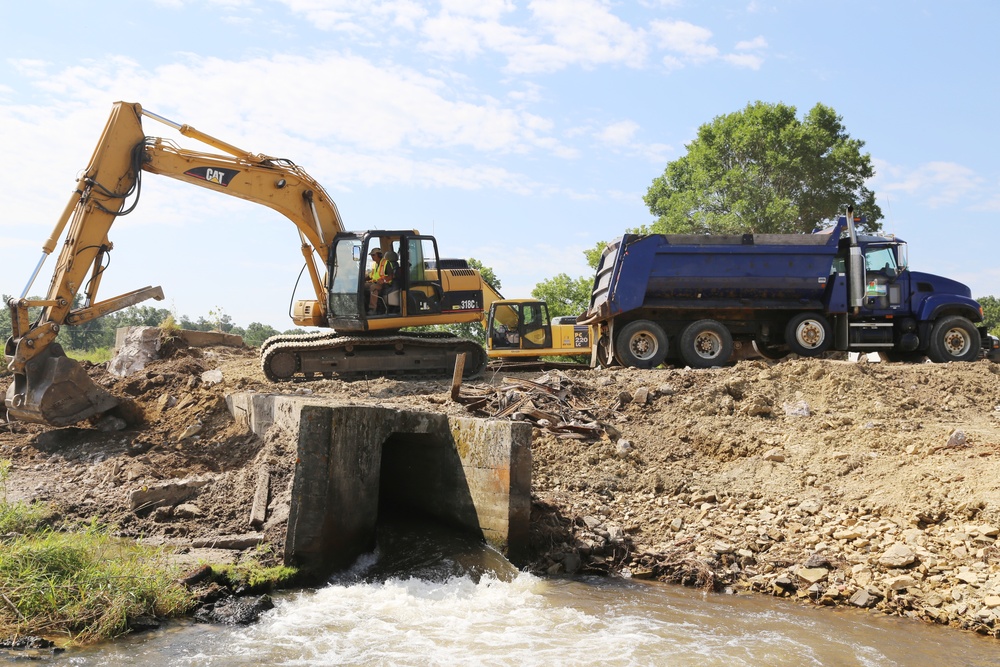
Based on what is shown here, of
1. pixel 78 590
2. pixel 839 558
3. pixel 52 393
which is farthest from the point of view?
pixel 52 393

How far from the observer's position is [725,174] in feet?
96.4

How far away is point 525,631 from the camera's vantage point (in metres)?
6.36

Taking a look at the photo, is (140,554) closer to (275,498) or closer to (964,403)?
Result: (275,498)

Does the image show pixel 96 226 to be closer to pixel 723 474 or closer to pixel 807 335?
pixel 723 474

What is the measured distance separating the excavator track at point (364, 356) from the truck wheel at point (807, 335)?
5.13 meters

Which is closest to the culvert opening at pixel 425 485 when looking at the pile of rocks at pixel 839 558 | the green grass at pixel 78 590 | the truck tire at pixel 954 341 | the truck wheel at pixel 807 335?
the pile of rocks at pixel 839 558

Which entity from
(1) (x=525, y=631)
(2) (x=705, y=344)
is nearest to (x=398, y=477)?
(1) (x=525, y=631)

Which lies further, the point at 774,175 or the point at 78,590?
the point at 774,175

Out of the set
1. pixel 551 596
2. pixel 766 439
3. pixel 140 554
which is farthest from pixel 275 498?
pixel 766 439

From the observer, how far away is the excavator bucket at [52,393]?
36.8 feet

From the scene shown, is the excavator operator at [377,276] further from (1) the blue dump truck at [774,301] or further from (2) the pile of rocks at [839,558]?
(2) the pile of rocks at [839,558]

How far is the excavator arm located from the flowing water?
600cm

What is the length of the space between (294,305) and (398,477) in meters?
6.35

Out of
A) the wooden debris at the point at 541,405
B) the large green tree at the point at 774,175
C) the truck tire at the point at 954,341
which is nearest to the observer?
the wooden debris at the point at 541,405
